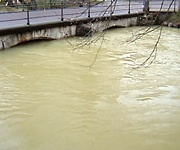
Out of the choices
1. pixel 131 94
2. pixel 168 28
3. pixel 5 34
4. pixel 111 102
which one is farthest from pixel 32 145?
pixel 168 28

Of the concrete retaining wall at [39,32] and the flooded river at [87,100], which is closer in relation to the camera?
the flooded river at [87,100]

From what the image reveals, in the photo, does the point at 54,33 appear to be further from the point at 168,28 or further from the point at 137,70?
the point at 168,28

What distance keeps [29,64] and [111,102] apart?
3.66m

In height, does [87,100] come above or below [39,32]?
below

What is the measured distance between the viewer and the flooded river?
5.98 metres

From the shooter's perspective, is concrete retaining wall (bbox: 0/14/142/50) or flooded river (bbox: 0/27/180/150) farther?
concrete retaining wall (bbox: 0/14/142/50)

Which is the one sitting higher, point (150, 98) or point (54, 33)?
point (54, 33)

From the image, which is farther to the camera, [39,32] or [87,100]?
[39,32]

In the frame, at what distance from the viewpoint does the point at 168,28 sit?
18047 mm

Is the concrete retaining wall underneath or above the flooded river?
above

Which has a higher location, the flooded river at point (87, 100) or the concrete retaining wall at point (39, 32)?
the concrete retaining wall at point (39, 32)

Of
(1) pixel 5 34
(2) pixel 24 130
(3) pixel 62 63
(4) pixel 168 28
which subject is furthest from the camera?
(4) pixel 168 28

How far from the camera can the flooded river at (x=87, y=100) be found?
19.6ft

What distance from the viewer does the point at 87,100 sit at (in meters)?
7.66
